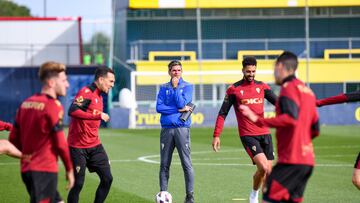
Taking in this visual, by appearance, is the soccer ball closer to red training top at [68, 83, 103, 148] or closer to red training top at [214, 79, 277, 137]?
red training top at [214, 79, 277, 137]

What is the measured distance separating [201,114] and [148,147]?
40.0 feet

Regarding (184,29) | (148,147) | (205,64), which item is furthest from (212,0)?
(148,147)

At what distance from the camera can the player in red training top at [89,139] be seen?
13.7 meters

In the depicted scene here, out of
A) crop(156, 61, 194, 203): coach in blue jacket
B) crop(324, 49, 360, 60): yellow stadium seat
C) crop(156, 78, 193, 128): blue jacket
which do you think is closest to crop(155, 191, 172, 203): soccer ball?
crop(156, 61, 194, 203): coach in blue jacket

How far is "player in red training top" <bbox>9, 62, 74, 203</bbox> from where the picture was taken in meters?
10.5

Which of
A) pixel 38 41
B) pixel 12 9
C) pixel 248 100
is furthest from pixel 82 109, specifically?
pixel 12 9

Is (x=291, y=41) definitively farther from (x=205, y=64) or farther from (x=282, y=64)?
(x=282, y=64)

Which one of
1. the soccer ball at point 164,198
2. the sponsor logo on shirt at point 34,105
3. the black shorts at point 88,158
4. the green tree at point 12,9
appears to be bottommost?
the soccer ball at point 164,198

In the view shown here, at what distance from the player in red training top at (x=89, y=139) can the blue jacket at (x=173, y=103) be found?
2327mm

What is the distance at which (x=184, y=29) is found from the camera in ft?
172

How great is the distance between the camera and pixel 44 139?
34.6ft

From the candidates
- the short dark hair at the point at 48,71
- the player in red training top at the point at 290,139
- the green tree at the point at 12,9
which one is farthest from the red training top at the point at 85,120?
the green tree at the point at 12,9

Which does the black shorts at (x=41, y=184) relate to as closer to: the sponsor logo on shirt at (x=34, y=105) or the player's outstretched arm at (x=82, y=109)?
the sponsor logo on shirt at (x=34, y=105)

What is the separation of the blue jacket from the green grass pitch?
1445 millimetres
